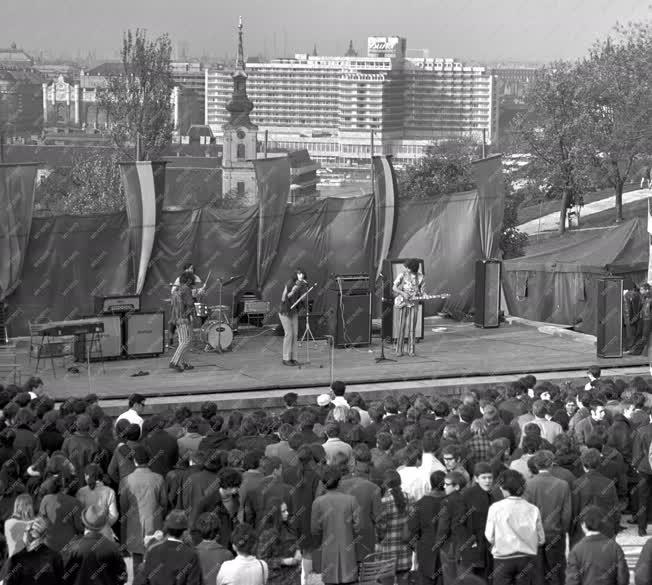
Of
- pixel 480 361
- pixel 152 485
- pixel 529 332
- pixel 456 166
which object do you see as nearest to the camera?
pixel 152 485

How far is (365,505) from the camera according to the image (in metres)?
9.71

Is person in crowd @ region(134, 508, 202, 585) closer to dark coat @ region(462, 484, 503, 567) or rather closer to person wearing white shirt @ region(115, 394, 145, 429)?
dark coat @ region(462, 484, 503, 567)

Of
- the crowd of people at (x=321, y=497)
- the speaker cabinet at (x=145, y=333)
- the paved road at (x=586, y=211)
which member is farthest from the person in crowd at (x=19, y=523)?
the paved road at (x=586, y=211)

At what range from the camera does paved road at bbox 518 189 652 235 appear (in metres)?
74.4

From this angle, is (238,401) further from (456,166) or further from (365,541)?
(456,166)

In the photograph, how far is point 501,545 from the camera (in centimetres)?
920

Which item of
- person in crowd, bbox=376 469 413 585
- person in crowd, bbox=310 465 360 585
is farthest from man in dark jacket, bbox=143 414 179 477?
person in crowd, bbox=376 469 413 585

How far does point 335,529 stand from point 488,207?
14.5 m

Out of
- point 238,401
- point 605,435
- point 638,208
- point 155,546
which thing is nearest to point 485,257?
point 238,401

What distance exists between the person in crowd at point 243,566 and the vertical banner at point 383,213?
14.9 metres

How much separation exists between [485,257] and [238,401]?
805 cm

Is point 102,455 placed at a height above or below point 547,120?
below

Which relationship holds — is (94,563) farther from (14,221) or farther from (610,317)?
(610,317)

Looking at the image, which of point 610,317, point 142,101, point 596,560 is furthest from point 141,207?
point 142,101
